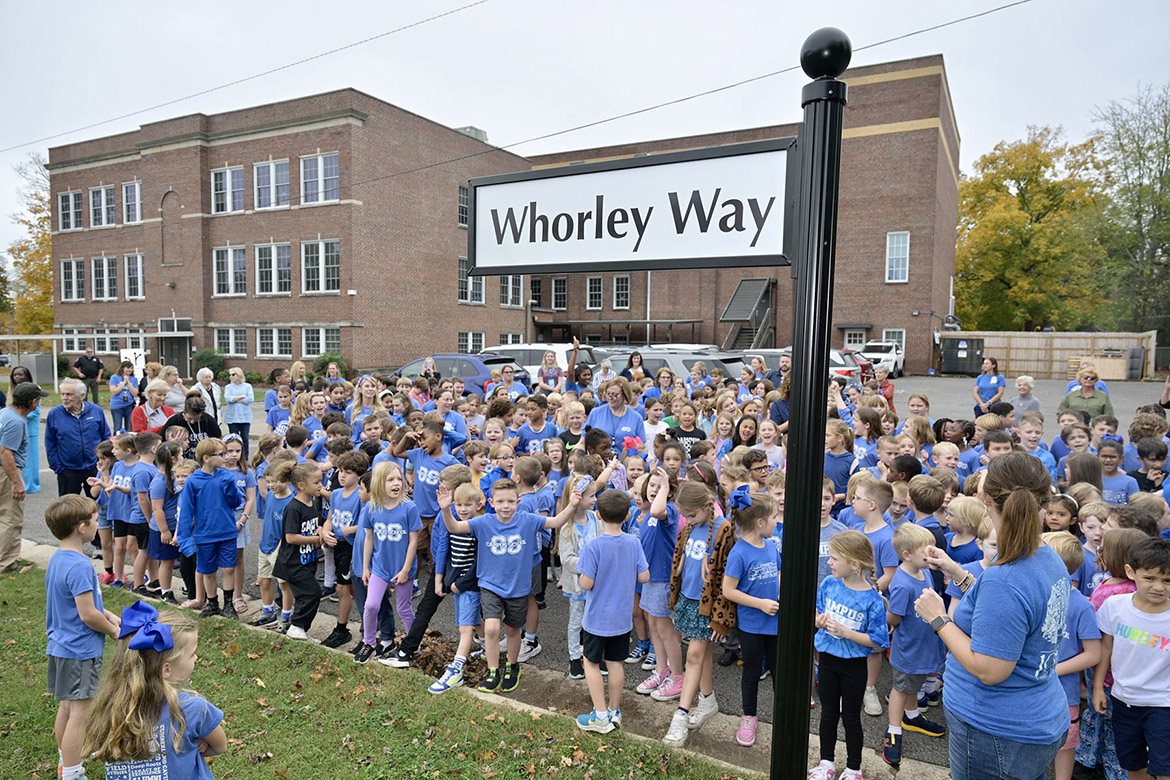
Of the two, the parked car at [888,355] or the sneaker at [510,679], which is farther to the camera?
the parked car at [888,355]

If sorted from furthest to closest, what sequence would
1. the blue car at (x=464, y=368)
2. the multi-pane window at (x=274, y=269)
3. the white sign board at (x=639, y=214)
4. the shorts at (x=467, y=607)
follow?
the multi-pane window at (x=274, y=269) < the blue car at (x=464, y=368) < the shorts at (x=467, y=607) < the white sign board at (x=639, y=214)

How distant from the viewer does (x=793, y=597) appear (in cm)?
163

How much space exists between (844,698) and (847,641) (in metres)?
0.32

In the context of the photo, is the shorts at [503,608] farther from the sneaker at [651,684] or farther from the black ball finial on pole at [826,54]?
the black ball finial on pole at [826,54]

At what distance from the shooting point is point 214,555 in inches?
229

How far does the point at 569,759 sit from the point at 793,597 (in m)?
2.73

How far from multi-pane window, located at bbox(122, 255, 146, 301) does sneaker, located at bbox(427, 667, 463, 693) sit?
35.0 metres

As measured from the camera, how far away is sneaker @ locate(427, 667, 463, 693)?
4617mm

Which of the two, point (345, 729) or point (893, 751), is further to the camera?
point (345, 729)

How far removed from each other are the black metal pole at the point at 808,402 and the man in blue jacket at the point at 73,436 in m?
8.10

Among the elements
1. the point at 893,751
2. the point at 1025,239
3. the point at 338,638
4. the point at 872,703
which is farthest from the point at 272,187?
the point at 1025,239

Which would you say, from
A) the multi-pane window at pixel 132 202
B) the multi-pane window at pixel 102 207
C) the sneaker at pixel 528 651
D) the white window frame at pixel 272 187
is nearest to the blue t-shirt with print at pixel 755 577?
the sneaker at pixel 528 651

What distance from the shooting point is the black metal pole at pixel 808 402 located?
5.29 feet

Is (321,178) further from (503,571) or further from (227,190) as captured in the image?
(503,571)
